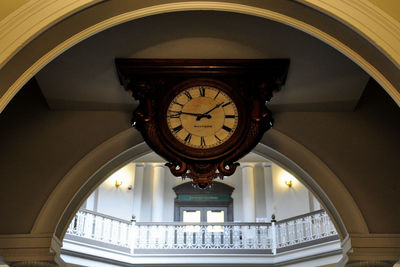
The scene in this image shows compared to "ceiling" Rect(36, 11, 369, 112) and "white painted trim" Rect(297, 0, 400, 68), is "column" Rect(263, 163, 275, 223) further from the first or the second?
"white painted trim" Rect(297, 0, 400, 68)

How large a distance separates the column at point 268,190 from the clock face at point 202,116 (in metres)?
11.0

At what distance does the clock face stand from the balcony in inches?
320

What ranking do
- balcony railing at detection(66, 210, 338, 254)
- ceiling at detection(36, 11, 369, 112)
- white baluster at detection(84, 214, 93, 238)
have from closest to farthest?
ceiling at detection(36, 11, 369, 112)
white baluster at detection(84, 214, 93, 238)
balcony railing at detection(66, 210, 338, 254)

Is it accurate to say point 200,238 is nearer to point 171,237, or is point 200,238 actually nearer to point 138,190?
point 171,237

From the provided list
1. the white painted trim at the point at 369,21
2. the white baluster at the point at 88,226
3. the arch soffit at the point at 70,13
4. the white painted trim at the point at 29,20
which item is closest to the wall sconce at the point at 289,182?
the white baluster at the point at 88,226

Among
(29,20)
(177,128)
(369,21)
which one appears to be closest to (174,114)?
(177,128)

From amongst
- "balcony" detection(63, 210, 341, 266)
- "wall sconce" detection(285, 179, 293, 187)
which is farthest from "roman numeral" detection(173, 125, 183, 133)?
"wall sconce" detection(285, 179, 293, 187)

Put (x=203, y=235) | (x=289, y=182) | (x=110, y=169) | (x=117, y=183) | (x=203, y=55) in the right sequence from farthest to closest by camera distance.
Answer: (x=117, y=183) → (x=289, y=182) → (x=203, y=235) → (x=110, y=169) → (x=203, y=55)

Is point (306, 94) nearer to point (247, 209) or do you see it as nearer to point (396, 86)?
point (396, 86)

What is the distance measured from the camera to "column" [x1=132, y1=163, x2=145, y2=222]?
15.5 meters

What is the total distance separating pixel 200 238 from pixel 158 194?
278 centimetres

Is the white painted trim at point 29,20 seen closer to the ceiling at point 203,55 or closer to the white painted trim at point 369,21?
the ceiling at point 203,55

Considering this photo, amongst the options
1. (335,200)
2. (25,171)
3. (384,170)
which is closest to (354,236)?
(335,200)

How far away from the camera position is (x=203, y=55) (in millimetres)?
4531
